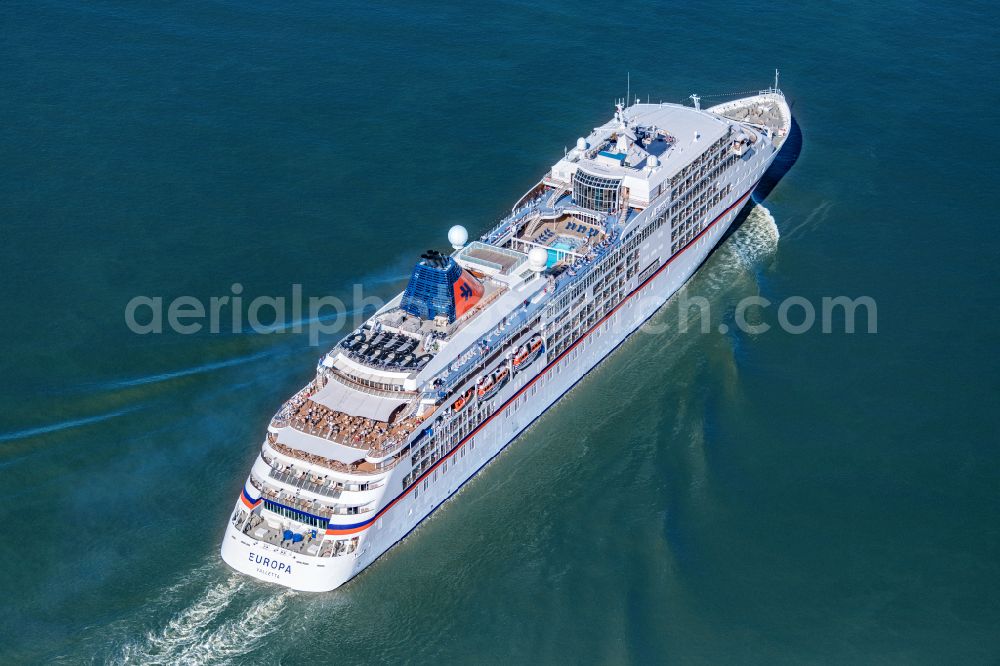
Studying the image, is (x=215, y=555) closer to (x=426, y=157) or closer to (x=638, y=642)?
(x=638, y=642)

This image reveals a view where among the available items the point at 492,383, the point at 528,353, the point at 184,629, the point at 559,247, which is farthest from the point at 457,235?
the point at 184,629

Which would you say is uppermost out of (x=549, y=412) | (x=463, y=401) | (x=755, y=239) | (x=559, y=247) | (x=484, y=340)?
(x=559, y=247)

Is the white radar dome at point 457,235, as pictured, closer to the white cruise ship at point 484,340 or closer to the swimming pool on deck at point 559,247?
the white cruise ship at point 484,340

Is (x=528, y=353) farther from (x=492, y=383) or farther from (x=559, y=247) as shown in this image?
(x=559, y=247)

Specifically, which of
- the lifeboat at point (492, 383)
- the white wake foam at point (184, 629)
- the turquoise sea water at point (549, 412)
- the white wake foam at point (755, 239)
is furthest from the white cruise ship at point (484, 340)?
the turquoise sea water at point (549, 412)

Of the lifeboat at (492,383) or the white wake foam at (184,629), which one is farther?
the lifeboat at (492,383)

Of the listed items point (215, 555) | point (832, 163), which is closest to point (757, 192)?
point (832, 163)
